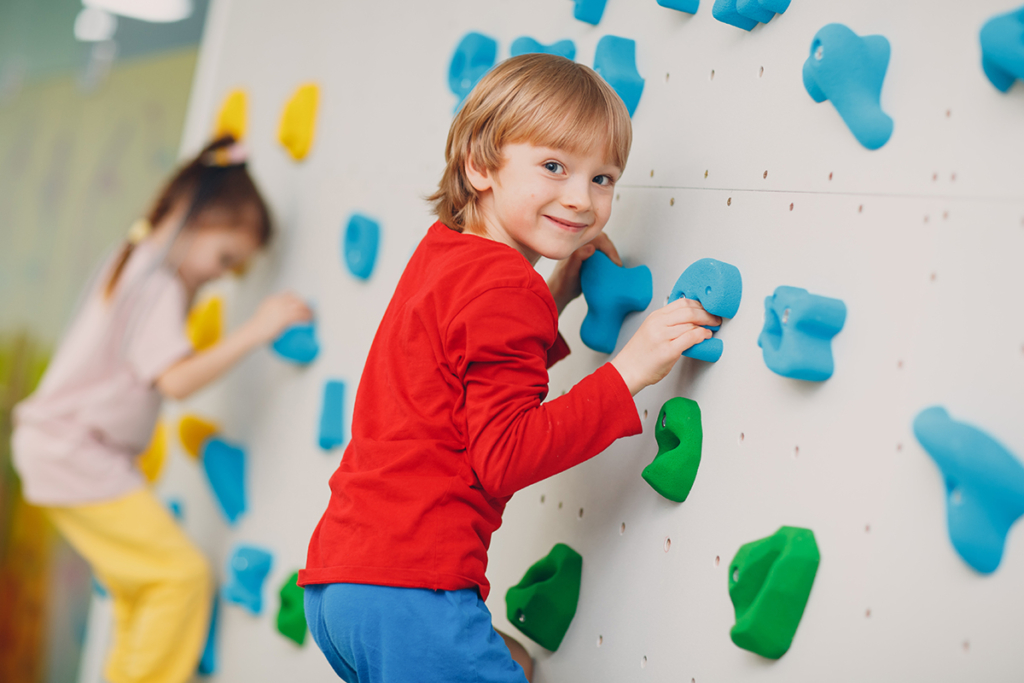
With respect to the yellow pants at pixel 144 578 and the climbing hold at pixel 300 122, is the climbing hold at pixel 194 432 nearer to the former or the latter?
the yellow pants at pixel 144 578

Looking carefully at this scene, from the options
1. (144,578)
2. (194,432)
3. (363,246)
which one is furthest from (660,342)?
(194,432)

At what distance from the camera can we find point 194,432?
5.88 ft

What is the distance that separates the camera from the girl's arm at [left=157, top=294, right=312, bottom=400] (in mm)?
1510

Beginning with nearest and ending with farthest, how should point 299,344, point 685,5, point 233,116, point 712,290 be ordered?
point 712,290 → point 685,5 → point 299,344 → point 233,116

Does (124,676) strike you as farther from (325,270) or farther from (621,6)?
(621,6)

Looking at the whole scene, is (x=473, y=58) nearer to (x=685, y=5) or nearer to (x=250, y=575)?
(x=685, y=5)

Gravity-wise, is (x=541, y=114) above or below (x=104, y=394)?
above

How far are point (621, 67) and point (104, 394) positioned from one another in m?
1.11

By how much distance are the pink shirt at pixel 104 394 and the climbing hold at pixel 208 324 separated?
8.1 inches

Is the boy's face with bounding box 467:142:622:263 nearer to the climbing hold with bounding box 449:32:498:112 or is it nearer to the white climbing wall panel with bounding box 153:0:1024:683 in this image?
the white climbing wall panel with bounding box 153:0:1024:683

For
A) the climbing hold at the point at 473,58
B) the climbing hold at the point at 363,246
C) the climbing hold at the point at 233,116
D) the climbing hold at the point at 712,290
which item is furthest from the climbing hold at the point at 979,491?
the climbing hold at the point at 233,116

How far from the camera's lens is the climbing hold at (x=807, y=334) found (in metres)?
0.74

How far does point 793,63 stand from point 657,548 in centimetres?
49

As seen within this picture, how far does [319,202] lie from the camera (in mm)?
1581
